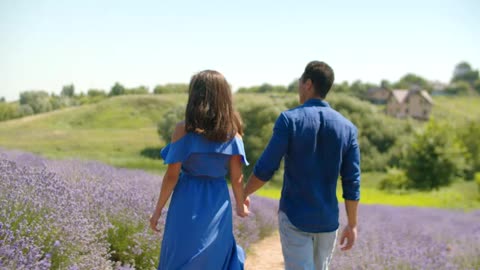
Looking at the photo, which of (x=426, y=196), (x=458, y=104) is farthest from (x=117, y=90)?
(x=458, y=104)

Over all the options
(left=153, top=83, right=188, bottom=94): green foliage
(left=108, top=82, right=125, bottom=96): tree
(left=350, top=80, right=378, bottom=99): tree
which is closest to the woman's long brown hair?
(left=108, top=82, right=125, bottom=96): tree

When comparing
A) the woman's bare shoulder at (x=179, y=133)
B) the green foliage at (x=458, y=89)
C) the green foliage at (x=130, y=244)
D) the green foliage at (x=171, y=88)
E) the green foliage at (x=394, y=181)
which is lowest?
the green foliage at (x=394, y=181)

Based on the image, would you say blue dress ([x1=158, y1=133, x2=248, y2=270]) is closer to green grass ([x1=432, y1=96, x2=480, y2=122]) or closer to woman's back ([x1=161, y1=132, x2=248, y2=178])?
woman's back ([x1=161, y1=132, x2=248, y2=178])

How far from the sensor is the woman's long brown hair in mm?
2842

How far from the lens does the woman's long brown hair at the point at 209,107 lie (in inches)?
112

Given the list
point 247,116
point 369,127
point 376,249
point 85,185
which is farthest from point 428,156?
point 85,185

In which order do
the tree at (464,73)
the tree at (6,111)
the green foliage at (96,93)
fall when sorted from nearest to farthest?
the tree at (6,111) → the green foliage at (96,93) → the tree at (464,73)

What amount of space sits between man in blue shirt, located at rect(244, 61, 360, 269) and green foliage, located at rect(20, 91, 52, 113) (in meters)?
18.4

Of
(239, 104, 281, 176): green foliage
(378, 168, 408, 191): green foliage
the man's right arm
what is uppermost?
the man's right arm

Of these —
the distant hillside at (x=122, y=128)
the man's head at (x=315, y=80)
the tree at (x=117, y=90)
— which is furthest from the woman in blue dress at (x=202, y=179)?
the tree at (x=117, y=90)

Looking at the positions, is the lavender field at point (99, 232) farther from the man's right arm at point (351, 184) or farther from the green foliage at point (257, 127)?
the green foliage at point (257, 127)

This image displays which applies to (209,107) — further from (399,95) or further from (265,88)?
(399,95)

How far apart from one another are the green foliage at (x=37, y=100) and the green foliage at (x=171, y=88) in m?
23.2

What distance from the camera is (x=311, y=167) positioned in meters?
2.85
